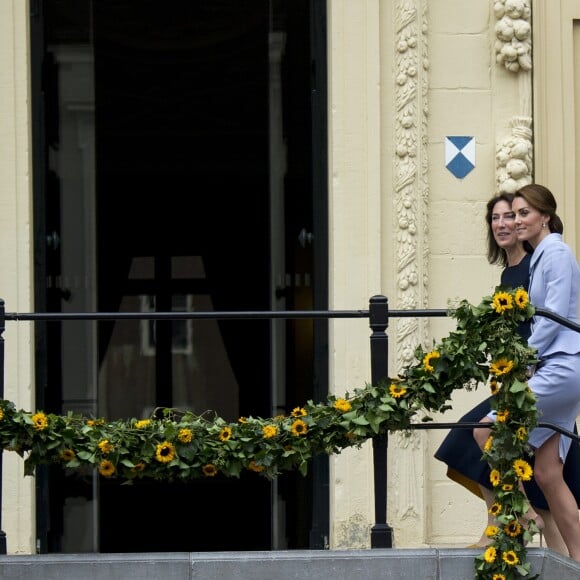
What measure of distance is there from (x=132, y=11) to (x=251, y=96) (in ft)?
4.79

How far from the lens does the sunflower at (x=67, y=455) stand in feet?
21.0

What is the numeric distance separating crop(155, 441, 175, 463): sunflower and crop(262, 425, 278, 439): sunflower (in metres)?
0.40

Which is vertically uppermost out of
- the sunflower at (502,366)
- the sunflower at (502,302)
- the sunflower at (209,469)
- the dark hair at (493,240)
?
the dark hair at (493,240)

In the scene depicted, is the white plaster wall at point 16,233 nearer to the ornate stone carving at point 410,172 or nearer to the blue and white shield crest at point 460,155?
the ornate stone carving at point 410,172

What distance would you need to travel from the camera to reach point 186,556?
242 inches

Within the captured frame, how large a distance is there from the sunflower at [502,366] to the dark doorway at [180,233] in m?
2.71

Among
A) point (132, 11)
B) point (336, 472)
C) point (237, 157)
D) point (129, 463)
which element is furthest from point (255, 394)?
point (129, 463)

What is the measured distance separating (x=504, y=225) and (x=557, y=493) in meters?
1.23

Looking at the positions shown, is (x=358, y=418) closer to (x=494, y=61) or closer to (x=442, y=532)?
(x=442, y=532)

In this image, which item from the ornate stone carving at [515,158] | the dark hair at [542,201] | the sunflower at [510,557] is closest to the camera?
the sunflower at [510,557]

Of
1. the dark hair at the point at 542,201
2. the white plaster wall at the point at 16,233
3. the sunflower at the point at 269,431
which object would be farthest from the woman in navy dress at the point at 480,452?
the white plaster wall at the point at 16,233

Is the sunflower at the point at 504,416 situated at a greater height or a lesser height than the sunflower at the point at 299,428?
greater

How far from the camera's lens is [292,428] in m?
6.39

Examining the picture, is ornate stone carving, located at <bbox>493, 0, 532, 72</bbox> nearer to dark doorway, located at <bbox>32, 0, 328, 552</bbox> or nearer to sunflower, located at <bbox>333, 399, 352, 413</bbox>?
dark doorway, located at <bbox>32, 0, 328, 552</bbox>
